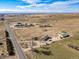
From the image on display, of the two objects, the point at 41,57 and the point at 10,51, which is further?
the point at 10,51

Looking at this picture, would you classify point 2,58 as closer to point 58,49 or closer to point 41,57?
point 41,57

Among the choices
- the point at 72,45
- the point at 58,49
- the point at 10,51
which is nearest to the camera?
the point at 10,51

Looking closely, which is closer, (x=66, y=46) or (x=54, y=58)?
(x=54, y=58)

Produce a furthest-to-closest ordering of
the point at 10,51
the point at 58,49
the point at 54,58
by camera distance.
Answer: the point at 58,49
the point at 10,51
the point at 54,58

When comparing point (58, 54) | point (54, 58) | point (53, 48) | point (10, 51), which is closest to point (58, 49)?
point (53, 48)

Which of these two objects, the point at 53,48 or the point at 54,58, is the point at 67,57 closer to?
the point at 54,58

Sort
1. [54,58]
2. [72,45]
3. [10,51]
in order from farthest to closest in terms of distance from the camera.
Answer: [72,45] < [10,51] < [54,58]

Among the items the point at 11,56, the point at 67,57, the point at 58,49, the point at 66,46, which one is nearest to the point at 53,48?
the point at 58,49

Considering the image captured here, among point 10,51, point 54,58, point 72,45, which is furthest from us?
point 72,45
